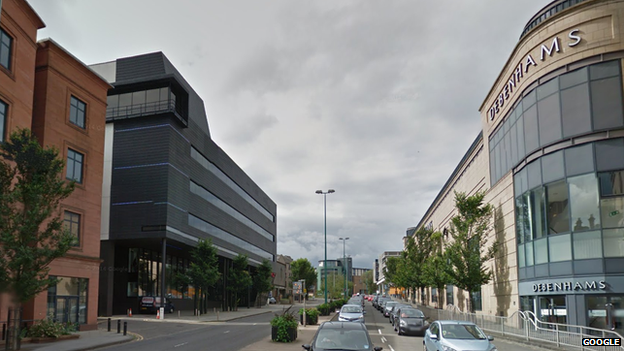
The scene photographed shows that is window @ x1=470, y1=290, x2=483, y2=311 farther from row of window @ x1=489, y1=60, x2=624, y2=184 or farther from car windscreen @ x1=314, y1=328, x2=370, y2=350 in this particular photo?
car windscreen @ x1=314, y1=328, x2=370, y2=350

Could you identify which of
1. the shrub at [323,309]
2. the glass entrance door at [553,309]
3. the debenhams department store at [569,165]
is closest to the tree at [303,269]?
the shrub at [323,309]

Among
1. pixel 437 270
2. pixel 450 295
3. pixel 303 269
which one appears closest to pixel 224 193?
pixel 450 295

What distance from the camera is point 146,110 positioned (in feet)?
166

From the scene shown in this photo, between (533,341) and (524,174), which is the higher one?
(524,174)

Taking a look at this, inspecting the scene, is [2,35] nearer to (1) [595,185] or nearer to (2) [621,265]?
(1) [595,185]

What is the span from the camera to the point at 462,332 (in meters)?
16.1

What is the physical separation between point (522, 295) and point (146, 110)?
124 feet

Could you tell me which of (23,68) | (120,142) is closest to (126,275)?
(120,142)

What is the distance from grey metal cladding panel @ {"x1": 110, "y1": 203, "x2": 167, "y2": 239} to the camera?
47469 millimetres

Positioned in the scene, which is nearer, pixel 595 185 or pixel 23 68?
pixel 595 185

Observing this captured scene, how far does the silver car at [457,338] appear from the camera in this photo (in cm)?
1509

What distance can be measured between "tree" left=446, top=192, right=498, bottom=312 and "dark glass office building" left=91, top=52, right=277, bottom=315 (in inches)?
1019

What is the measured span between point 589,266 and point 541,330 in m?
4.02

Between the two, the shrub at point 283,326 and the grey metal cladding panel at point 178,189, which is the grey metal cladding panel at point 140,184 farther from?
the shrub at point 283,326
